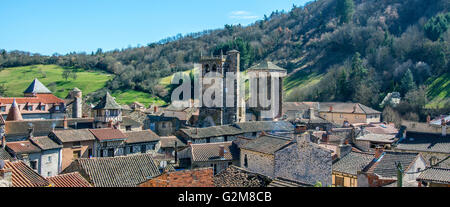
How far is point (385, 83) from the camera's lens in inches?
2621

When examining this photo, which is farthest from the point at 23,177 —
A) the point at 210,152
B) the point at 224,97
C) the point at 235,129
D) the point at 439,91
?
the point at 439,91

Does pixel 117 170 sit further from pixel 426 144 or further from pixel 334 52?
pixel 334 52

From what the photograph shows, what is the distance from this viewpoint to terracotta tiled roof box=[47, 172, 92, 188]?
45.6ft

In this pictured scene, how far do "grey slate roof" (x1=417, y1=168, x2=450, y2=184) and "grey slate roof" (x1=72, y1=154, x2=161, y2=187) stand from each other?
12885mm

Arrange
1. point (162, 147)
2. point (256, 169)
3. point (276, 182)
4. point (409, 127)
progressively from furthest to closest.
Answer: point (162, 147)
point (409, 127)
point (256, 169)
point (276, 182)

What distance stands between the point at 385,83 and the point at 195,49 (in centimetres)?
7438

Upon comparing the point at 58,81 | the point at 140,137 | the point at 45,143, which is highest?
the point at 58,81

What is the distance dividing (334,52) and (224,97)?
59412mm

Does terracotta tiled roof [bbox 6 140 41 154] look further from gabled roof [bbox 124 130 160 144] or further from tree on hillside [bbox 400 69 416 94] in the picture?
tree on hillside [bbox 400 69 416 94]

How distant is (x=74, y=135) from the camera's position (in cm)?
2936

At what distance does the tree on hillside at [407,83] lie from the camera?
5869cm

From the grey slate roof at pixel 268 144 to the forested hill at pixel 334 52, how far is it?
125 feet
